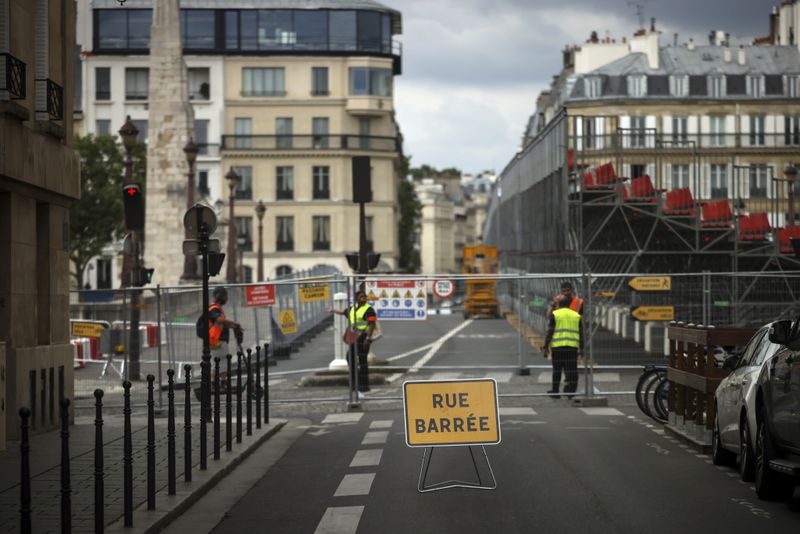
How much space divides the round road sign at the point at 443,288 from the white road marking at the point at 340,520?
13229 mm

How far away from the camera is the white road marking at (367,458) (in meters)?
14.6

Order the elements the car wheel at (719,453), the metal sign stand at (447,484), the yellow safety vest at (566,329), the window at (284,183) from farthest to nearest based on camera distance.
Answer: the window at (284,183)
the yellow safety vest at (566,329)
the car wheel at (719,453)
the metal sign stand at (447,484)

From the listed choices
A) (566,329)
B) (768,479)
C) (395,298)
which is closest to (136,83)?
(395,298)

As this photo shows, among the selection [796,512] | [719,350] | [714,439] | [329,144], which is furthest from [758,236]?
[329,144]

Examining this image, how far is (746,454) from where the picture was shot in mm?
12656

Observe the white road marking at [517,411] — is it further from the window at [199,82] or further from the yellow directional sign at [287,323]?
the window at [199,82]

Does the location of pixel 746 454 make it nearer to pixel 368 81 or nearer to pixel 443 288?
pixel 443 288

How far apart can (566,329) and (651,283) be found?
234 cm

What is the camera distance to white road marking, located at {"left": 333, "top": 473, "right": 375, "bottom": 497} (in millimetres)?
12297

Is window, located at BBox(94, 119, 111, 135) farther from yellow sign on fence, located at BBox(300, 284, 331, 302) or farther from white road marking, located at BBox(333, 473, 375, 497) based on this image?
white road marking, located at BBox(333, 473, 375, 497)

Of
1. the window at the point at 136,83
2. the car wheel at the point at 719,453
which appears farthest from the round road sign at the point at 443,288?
the window at the point at 136,83

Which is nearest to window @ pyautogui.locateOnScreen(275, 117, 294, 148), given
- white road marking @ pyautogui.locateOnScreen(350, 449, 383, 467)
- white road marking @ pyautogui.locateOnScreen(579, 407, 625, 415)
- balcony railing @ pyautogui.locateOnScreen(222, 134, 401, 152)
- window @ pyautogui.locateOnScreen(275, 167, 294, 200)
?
balcony railing @ pyautogui.locateOnScreen(222, 134, 401, 152)

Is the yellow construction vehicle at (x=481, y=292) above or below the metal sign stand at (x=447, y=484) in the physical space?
above

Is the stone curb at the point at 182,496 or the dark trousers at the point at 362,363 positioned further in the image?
the dark trousers at the point at 362,363
